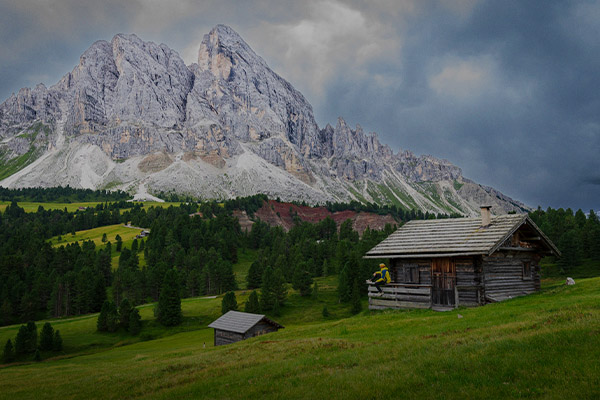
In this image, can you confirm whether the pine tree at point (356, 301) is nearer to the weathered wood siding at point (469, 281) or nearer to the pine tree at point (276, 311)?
the pine tree at point (276, 311)

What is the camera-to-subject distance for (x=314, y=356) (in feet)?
49.2

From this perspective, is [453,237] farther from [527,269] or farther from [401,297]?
[527,269]

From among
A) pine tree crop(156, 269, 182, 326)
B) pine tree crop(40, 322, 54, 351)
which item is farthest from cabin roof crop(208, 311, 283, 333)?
pine tree crop(40, 322, 54, 351)

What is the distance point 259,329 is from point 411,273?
71.0 feet

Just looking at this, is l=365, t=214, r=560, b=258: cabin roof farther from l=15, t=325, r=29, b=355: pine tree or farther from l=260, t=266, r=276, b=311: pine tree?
l=15, t=325, r=29, b=355: pine tree

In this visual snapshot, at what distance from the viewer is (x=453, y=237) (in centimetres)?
2917

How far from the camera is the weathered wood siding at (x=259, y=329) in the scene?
4294cm

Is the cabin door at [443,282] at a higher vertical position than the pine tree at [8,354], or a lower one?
higher

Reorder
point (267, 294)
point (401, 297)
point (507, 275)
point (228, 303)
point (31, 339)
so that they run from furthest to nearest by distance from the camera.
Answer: point (267, 294) → point (228, 303) → point (31, 339) → point (507, 275) → point (401, 297)

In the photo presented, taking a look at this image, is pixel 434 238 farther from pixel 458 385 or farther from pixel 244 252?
pixel 244 252

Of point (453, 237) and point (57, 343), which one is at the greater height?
point (453, 237)

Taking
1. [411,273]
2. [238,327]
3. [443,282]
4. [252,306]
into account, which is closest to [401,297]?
[411,273]

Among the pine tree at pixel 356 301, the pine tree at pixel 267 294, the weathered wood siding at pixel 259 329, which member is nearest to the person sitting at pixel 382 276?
the weathered wood siding at pixel 259 329

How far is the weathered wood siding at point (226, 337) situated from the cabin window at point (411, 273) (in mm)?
20312
